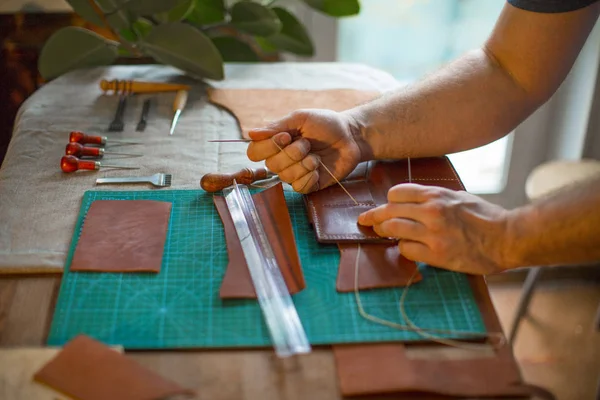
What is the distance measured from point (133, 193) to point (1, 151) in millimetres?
867

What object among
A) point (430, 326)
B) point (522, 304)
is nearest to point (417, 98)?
point (430, 326)

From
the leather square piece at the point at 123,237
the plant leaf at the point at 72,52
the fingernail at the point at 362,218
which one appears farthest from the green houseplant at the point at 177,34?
the fingernail at the point at 362,218

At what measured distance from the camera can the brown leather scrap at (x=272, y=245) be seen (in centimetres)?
95

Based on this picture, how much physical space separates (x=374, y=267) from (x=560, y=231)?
0.95ft

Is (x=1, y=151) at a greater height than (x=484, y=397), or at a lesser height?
lesser

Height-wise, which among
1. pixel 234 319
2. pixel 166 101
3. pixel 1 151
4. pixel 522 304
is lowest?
pixel 522 304

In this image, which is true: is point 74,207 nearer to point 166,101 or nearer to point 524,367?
point 166,101

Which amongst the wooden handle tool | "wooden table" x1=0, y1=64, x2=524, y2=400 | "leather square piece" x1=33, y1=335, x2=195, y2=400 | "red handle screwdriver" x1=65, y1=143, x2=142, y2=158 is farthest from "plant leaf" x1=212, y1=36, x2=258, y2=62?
"leather square piece" x1=33, y1=335, x2=195, y2=400

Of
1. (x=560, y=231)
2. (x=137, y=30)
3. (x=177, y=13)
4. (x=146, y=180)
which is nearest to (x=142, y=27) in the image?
(x=137, y=30)

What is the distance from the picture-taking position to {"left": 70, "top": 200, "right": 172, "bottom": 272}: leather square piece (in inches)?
39.1

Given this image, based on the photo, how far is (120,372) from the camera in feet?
2.62

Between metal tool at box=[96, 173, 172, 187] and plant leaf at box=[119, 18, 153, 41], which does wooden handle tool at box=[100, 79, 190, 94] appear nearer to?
plant leaf at box=[119, 18, 153, 41]

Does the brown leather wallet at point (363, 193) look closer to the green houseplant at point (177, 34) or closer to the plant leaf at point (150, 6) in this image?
the green houseplant at point (177, 34)

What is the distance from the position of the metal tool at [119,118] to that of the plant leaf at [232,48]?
0.43 metres
